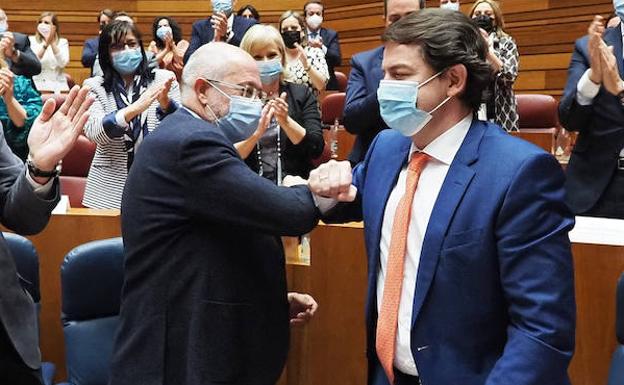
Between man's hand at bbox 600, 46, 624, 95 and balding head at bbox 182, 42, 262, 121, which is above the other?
balding head at bbox 182, 42, 262, 121

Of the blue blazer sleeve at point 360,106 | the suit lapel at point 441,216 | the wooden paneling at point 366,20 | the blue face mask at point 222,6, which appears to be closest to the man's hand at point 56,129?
the suit lapel at point 441,216

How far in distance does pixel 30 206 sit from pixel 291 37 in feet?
9.99

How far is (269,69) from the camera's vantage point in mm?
2393

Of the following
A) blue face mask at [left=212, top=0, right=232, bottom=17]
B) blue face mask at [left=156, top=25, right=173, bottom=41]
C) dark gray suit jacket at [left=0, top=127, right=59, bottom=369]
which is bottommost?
dark gray suit jacket at [left=0, top=127, right=59, bottom=369]

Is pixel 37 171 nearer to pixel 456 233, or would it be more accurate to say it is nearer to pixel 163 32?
pixel 456 233

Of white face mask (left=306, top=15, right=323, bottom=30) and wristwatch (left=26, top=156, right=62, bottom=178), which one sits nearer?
wristwatch (left=26, top=156, right=62, bottom=178)

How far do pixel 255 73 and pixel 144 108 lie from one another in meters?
1.13

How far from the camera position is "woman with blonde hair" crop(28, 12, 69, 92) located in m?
5.43

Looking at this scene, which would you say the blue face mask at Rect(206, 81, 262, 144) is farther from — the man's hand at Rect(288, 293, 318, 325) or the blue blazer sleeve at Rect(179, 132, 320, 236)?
the man's hand at Rect(288, 293, 318, 325)

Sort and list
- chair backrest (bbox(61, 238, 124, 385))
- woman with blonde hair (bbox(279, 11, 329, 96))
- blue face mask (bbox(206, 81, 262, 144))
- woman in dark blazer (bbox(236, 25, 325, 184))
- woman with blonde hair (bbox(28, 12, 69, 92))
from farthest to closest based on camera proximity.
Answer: woman with blonde hair (bbox(28, 12, 69, 92))
woman with blonde hair (bbox(279, 11, 329, 96))
woman in dark blazer (bbox(236, 25, 325, 184))
chair backrest (bbox(61, 238, 124, 385))
blue face mask (bbox(206, 81, 262, 144))

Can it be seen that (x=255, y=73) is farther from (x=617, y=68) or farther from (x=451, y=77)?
(x=617, y=68)

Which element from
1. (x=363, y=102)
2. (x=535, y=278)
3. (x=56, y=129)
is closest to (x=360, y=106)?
(x=363, y=102)

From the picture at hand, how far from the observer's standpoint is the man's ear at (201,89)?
4.49 feet

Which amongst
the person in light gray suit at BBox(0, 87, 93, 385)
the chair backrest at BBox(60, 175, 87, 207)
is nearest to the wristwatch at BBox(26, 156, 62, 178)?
the person in light gray suit at BBox(0, 87, 93, 385)
